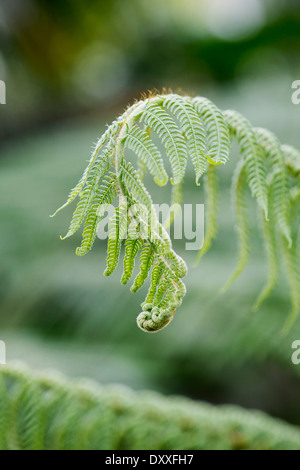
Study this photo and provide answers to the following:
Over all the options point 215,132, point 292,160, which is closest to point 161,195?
point 292,160

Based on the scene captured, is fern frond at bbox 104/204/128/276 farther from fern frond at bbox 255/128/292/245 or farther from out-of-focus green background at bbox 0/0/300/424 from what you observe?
out-of-focus green background at bbox 0/0/300/424

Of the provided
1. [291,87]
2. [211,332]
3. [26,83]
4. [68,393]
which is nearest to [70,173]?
[211,332]

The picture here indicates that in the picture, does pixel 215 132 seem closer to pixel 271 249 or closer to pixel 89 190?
pixel 89 190

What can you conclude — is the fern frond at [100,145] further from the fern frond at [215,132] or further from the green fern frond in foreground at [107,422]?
the green fern frond in foreground at [107,422]

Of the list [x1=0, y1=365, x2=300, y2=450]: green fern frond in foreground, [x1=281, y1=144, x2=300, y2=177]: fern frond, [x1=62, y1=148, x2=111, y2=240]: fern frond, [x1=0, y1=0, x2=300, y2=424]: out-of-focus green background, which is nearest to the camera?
[x1=62, y1=148, x2=111, y2=240]: fern frond

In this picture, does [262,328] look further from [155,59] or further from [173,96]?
[155,59]

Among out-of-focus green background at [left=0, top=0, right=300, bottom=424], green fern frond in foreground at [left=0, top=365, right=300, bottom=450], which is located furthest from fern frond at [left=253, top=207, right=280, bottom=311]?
out-of-focus green background at [left=0, top=0, right=300, bottom=424]

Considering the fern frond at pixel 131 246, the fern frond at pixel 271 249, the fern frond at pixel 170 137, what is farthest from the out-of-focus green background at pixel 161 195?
the fern frond at pixel 170 137
